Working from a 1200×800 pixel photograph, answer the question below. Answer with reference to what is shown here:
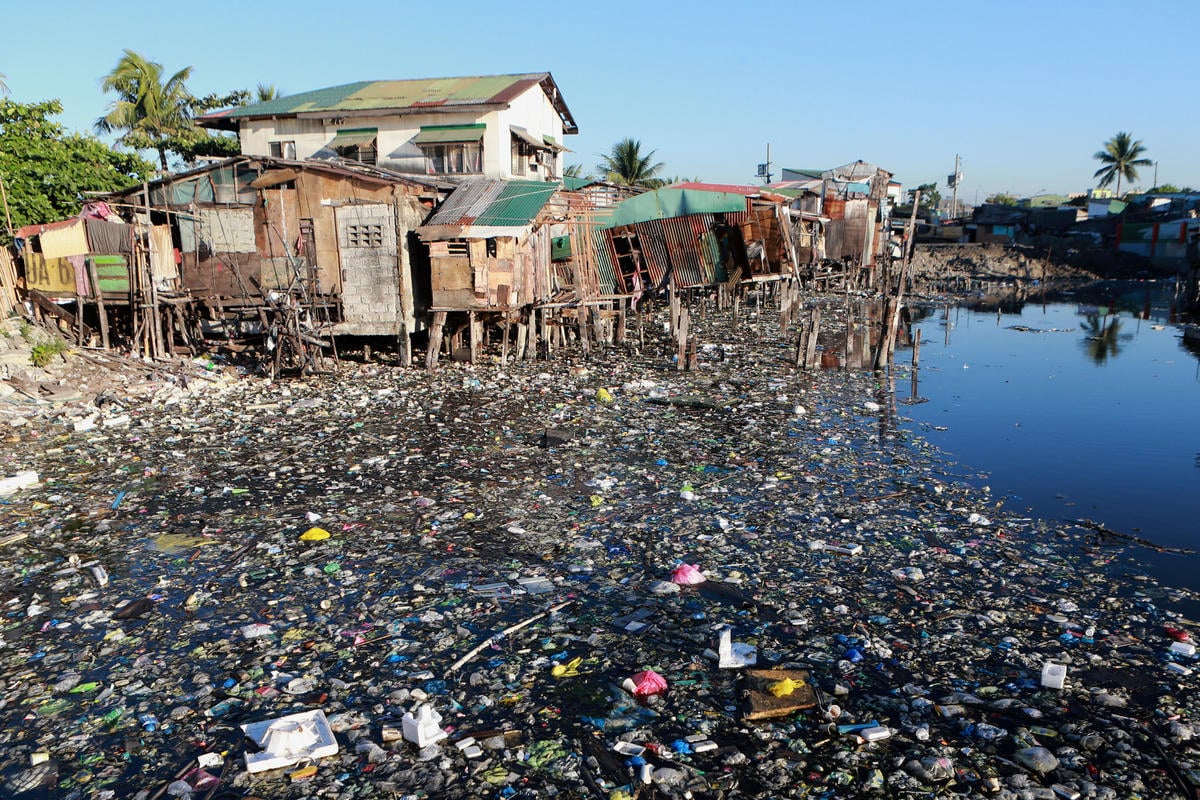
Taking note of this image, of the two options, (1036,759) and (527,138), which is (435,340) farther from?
(1036,759)

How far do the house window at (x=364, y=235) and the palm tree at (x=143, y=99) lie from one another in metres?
16.9

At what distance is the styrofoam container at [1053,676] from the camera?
4.42 m

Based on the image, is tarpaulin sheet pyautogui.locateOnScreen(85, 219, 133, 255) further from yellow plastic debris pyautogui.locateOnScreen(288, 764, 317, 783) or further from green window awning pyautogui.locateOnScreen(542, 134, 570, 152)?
yellow plastic debris pyautogui.locateOnScreen(288, 764, 317, 783)

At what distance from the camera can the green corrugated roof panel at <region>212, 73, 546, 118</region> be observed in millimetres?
20766

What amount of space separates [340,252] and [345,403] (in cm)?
430

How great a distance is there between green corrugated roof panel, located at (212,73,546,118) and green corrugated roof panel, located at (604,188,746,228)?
4701 millimetres

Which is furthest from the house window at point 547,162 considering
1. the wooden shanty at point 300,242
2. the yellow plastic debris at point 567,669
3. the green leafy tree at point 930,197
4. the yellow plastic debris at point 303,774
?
the green leafy tree at point 930,197

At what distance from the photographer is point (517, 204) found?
50.3ft

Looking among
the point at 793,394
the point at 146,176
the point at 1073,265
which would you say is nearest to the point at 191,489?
the point at 793,394

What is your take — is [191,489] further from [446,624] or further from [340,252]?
[340,252]

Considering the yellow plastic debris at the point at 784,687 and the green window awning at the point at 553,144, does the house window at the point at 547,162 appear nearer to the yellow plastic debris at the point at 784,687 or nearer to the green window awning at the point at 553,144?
the green window awning at the point at 553,144

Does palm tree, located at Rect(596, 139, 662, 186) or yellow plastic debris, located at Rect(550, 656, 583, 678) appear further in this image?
palm tree, located at Rect(596, 139, 662, 186)

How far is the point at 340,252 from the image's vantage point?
14.6 m

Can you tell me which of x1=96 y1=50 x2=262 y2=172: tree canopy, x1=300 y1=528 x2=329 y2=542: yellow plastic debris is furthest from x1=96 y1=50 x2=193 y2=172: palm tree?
x1=300 y1=528 x2=329 y2=542: yellow plastic debris
